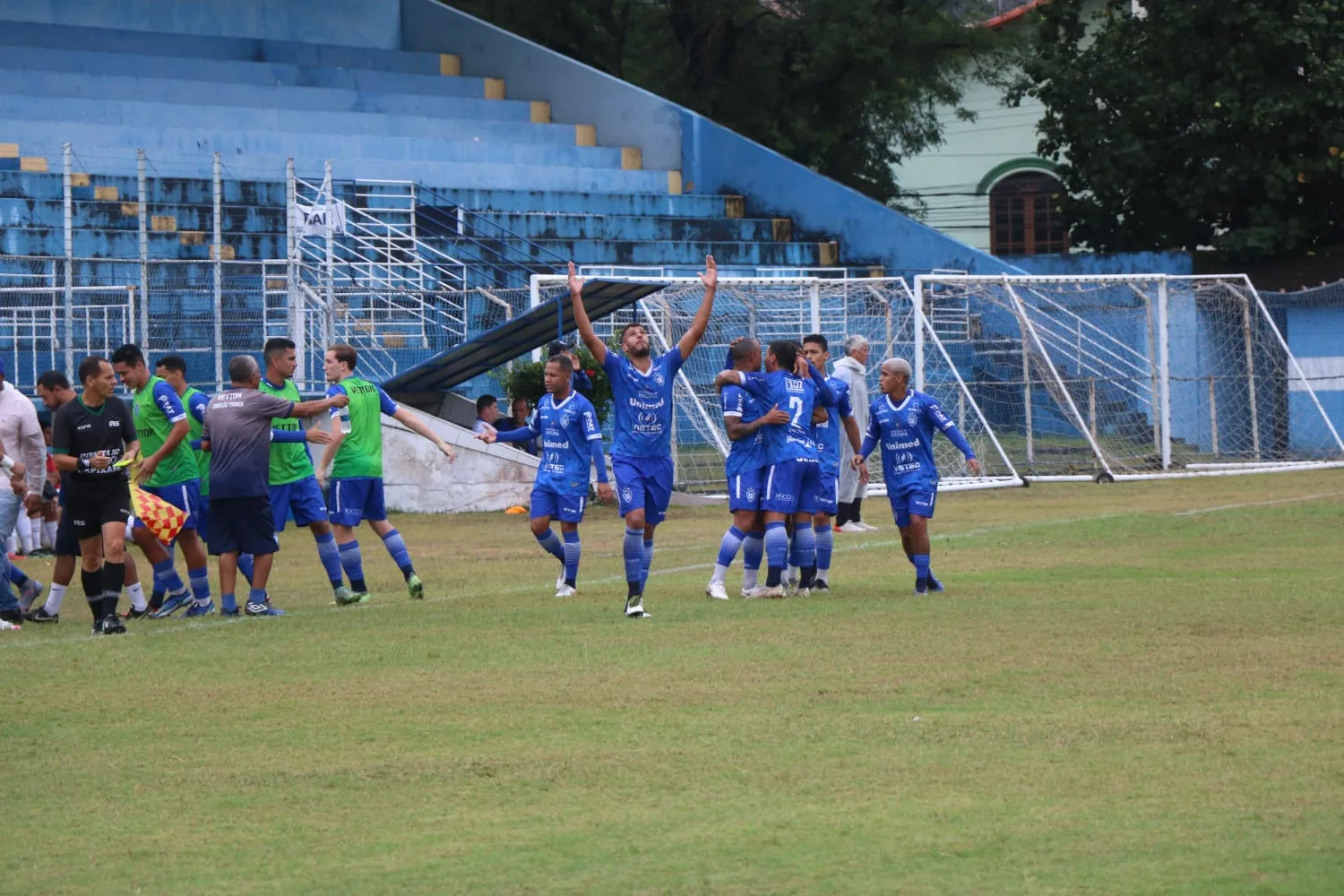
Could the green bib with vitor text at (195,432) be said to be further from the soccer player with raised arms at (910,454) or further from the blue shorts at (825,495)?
the soccer player with raised arms at (910,454)

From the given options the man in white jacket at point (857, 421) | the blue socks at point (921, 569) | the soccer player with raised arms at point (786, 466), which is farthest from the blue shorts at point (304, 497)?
the man in white jacket at point (857, 421)

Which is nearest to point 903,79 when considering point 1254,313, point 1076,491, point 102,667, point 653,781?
point 1254,313

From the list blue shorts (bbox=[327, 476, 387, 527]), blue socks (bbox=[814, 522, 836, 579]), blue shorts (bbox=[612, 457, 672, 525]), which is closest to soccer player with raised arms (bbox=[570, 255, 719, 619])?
blue shorts (bbox=[612, 457, 672, 525])

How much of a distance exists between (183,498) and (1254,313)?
20792 mm

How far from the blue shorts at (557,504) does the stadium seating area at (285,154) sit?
15813 millimetres

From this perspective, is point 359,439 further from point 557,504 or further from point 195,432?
point 557,504

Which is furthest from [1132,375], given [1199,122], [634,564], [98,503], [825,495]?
[98,503]

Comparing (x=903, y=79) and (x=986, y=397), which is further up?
(x=903, y=79)

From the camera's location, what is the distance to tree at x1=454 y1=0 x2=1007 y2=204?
40.7m

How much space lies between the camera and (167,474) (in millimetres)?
14383

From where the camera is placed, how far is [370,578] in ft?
53.6

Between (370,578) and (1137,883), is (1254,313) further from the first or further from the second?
(1137,883)

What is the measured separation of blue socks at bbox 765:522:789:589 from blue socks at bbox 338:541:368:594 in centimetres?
307

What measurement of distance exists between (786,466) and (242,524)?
3880mm
